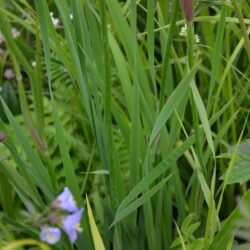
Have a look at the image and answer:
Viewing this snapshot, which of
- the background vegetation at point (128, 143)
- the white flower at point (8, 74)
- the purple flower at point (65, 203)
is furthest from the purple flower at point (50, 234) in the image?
the white flower at point (8, 74)

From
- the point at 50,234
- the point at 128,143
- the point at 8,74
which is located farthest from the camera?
the point at 8,74

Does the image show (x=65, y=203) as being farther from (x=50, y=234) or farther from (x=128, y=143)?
(x=128, y=143)

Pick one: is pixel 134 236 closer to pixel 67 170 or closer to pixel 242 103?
pixel 67 170

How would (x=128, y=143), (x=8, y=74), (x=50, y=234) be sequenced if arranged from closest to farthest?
(x=50, y=234) < (x=128, y=143) < (x=8, y=74)

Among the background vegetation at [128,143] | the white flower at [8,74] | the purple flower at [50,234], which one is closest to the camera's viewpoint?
the purple flower at [50,234]

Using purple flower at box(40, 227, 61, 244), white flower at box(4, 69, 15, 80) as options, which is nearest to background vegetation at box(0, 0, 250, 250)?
purple flower at box(40, 227, 61, 244)

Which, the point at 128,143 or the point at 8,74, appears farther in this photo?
the point at 8,74

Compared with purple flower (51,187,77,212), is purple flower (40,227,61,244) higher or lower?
lower

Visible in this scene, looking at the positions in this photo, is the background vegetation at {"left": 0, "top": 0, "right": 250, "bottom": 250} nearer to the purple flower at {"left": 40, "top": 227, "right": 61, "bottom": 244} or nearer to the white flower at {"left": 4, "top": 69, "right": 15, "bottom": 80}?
the purple flower at {"left": 40, "top": 227, "right": 61, "bottom": 244}

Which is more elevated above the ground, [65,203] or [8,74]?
[65,203]

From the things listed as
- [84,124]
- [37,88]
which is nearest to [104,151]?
[37,88]

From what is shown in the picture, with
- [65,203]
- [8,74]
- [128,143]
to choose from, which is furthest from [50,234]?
Answer: [8,74]

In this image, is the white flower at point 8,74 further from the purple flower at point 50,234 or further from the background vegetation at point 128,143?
the purple flower at point 50,234
